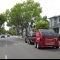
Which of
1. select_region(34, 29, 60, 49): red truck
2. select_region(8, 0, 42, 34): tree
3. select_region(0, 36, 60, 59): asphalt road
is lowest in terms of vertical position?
select_region(0, 36, 60, 59): asphalt road

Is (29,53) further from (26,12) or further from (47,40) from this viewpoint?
(26,12)

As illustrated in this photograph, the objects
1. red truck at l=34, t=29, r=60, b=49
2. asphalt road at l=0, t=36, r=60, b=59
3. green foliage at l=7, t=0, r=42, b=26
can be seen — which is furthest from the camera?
green foliage at l=7, t=0, r=42, b=26

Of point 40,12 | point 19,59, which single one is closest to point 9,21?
point 40,12

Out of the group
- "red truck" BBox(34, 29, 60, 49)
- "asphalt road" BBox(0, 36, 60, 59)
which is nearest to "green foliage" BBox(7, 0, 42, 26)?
"red truck" BBox(34, 29, 60, 49)

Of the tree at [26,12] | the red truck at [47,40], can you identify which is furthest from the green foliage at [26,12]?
the red truck at [47,40]

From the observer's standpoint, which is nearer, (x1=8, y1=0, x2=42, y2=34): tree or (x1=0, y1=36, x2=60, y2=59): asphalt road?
(x1=0, y1=36, x2=60, y2=59): asphalt road

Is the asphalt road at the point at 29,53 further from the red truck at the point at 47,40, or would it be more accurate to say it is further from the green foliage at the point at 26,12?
the green foliage at the point at 26,12

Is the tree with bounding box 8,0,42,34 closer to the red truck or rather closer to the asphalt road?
the red truck

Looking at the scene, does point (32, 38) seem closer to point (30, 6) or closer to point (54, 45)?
point (54, 45)

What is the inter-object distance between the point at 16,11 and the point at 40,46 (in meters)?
45.6

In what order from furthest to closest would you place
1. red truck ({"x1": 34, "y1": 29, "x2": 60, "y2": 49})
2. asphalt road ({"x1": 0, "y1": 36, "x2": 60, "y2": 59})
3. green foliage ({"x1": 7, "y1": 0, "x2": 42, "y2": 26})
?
green foliage ({"x1": 7, "y1": 0, "x2": 42, "y2": 26}), red truck ({"x1": 34, "y1": 29, "x2": 60, "y2": 49}), asphalt road ({"x1": 0, "y1": 36, "x2": 60, "y2": 59})

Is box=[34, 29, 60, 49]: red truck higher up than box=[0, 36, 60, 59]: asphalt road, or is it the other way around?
box=[34, 29, 60, 49]: red truck

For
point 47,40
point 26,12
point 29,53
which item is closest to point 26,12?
point 26,12

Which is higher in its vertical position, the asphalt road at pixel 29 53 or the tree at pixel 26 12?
the tree at pixel 26 12
